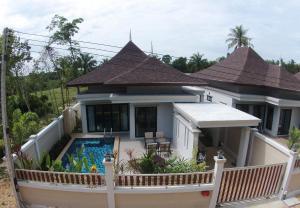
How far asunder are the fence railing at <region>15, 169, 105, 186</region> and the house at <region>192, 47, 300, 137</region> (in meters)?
13.3

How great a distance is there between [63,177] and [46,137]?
220 inches

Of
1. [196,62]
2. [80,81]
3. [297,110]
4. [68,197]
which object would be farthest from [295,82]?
[196,62]

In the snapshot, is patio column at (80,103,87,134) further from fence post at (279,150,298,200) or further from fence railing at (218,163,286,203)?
fence post at (279,150,298,200)

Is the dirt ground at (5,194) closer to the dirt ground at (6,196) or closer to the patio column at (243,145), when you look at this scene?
the dirt ground at (6,196)

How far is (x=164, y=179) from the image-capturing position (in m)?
7.18

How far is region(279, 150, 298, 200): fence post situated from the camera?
775 centimetres

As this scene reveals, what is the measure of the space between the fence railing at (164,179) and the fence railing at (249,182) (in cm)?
77

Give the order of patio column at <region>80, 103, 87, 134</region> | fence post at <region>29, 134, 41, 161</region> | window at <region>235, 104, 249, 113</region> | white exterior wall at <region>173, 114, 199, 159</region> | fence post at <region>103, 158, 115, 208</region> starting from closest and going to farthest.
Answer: fence post at <region>103, 158, 115, 208</region>, white exterior wall at <region>173, 114, 199, 159</region>, fence post at <region>29, 134, 41, 161</region>, patio column at <region>80, 103, 87, 134</region>, window at <region>235, 104, 249, 113</region>

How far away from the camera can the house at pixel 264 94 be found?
1667 centimetres

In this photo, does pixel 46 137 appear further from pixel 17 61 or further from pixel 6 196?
pixel 17 61

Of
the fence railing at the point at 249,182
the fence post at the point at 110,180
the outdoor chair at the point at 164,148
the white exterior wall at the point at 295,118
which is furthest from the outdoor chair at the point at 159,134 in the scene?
the white exterior wall at the point at 295,118

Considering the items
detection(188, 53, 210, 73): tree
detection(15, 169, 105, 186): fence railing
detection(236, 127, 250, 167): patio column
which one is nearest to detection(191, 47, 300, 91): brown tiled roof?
detection(236, 127, 250, 167): patio column

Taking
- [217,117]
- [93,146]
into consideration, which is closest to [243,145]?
[217,117]

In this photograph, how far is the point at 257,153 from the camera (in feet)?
33.3
